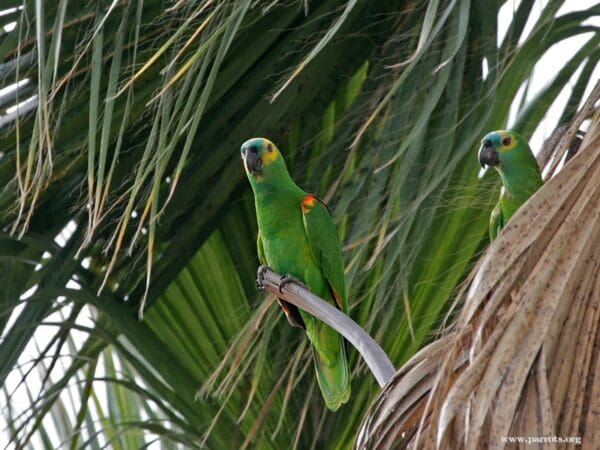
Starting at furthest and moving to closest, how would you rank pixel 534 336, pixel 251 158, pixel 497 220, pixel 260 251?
pixel 260 251, pixel 251 158, pixel 497 220, pixel 534 336

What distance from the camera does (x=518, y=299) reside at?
3.36ft

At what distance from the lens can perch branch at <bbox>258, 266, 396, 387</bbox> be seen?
140 centimetres

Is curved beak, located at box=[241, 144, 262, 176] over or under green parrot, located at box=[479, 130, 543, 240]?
over

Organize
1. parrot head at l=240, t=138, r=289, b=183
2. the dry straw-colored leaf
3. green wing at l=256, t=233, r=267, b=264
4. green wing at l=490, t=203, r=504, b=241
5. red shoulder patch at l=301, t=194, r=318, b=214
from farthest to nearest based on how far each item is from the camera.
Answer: green wing at l=256, t=233, r=267, b=264 → red shoulder patch at l=301, t=194, r=318, b=214 → parrot head at l=240, t=138, r=289, b=183 → green wing at l=490, t=203, r=504, b=241 → the dry straw-colored leaf

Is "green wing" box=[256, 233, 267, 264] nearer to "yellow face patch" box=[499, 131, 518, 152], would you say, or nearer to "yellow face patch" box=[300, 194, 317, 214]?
"yellow face patch" box=[300, 194, 317, 214]

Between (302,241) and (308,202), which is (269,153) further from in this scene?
(302,241)

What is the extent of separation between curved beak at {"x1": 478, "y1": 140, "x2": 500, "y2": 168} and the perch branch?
19.7 inches

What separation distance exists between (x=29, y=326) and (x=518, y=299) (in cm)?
131

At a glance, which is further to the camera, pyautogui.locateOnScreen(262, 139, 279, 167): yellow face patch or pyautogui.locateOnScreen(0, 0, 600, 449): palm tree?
pyautogui.locateOnScreen(262, 139, 279, 167): yellow face patch

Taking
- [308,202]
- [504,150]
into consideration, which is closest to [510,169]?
[504,150]

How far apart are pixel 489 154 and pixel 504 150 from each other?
0.12 feet

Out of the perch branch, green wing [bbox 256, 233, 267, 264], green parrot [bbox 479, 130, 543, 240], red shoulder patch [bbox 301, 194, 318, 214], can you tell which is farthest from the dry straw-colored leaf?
green wing [bbox 256, 233, 267, 264]

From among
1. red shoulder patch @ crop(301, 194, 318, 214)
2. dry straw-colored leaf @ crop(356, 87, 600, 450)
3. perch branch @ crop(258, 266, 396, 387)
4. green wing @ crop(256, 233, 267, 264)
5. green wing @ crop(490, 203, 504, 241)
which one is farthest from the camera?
green wing @ crop(256, 233, 267, 264)

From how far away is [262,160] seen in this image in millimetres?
2236
